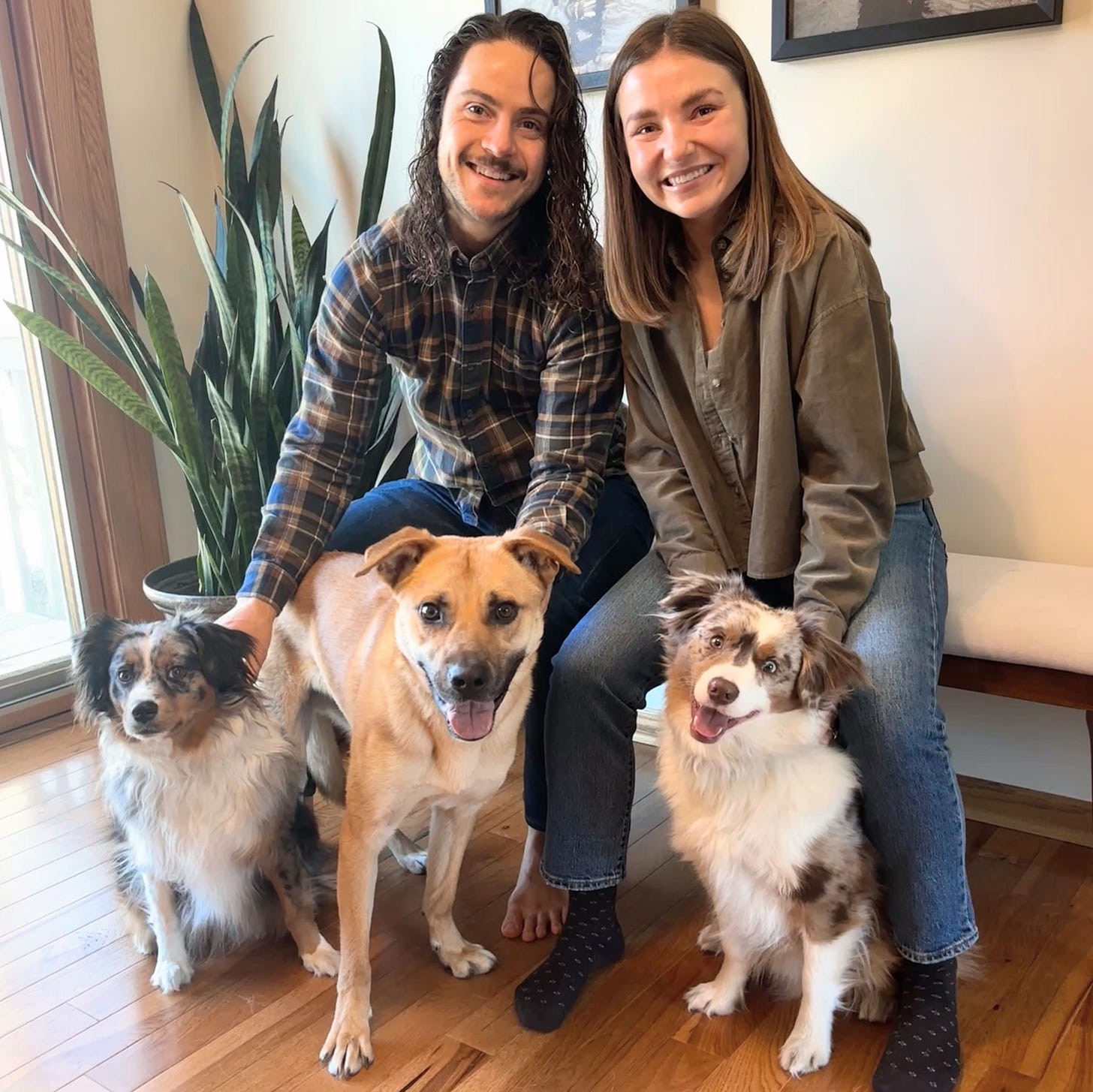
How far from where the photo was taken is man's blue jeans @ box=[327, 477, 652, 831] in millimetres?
1934

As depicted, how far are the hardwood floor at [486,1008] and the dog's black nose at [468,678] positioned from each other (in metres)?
0.60

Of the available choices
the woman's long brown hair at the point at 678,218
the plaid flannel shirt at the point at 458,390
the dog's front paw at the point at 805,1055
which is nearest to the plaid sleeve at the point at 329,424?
the plaid flannel shirt at the point at 458,390

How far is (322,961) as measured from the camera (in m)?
1.78

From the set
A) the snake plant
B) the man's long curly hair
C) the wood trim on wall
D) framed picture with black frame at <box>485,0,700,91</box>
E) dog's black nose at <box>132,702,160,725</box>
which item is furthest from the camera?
the wood trim on wall

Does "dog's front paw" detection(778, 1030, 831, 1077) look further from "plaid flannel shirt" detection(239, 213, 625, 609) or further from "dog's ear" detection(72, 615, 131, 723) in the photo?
"dog's ear" detection(72, 615, 131, 723)

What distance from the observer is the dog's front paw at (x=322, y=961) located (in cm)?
177

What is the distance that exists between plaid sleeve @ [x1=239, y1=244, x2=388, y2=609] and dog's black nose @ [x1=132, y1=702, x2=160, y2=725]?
1.12 ft

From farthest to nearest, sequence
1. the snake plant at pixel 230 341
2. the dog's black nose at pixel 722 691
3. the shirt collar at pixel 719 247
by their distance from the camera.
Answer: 1. the snake plant at pixel 230 341
2. the shirt collar at pixel 719 247
3. the dog's black nose at pixel 722 691

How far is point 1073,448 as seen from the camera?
6.68 ft

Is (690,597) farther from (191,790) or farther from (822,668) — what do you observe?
(191,790)

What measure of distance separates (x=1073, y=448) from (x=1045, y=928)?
0.95 m

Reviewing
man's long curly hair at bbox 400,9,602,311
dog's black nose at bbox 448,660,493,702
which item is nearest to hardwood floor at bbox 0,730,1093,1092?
dog's black nose at bbox 448,660,493,702

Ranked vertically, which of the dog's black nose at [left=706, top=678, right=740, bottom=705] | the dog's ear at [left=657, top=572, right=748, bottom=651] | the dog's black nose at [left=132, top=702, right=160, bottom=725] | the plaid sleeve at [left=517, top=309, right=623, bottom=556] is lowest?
the dog's black nose at [left=132, top=702, right=160, bottom=725]

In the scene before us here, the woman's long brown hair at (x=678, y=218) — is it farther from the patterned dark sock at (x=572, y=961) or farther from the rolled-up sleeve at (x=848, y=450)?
the patterned dark sock at (x=572, y=961)
